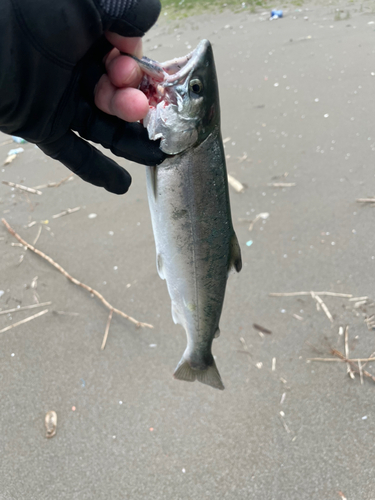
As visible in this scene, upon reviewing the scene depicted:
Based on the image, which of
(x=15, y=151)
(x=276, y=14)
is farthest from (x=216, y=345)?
(x=276, y=14)

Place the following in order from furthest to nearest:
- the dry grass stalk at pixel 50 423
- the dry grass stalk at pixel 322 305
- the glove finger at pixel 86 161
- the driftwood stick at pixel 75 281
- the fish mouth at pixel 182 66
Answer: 1. the driftwood stick at pixel 75 281
2. the dry grass stalk at pixel 322 305
3. the dry grass stalk at pixel 50 423
4. the glove finger at pixel 86 161
5. the fish mouth at pixel 182 66

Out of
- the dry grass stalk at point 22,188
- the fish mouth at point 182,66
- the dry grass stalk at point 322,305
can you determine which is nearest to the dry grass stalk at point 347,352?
the dry grass stalk at point 322,305

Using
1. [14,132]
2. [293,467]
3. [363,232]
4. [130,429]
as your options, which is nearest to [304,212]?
[363,232]

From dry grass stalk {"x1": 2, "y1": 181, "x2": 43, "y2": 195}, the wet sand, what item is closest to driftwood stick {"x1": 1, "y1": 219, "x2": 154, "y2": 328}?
the wet sand

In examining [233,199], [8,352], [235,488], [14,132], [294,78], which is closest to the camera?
[14,132]

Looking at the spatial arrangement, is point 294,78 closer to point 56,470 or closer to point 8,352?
point 8,352

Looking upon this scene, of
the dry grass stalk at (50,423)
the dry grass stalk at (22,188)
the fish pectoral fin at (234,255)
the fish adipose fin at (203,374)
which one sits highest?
the fish pectoral fin at (234,255)

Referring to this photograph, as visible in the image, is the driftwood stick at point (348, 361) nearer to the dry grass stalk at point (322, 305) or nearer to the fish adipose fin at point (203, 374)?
the dry grass stalk at point (322, 305)

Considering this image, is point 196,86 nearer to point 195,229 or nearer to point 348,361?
point 195,229
